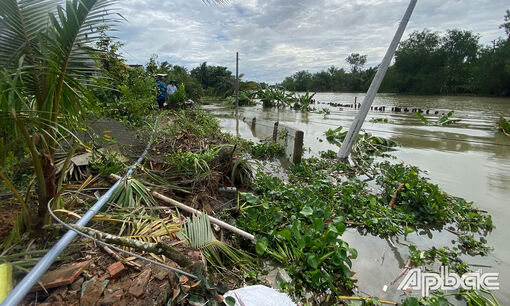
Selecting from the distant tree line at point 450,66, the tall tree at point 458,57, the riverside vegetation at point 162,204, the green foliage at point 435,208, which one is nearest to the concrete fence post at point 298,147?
the riverside vegetation at point 162,204

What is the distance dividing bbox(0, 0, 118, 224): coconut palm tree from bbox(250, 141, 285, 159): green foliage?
4.56m

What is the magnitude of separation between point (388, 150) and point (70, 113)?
24.2 feet

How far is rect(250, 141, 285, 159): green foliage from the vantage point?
241 inches

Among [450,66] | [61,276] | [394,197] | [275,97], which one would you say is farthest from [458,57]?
[61,276]

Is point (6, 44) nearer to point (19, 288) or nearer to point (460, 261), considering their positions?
point (19, 288)

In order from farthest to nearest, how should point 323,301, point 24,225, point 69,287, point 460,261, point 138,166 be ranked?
point 138,166, point 460,261, point 323,301, point 24,225, point 69,287

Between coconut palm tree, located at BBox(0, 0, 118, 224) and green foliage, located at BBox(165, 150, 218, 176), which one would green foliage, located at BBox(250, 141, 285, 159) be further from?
coconut palm tree, located at BBox(0, 0, 118, 224)

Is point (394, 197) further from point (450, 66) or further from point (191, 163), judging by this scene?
point (450, 66)

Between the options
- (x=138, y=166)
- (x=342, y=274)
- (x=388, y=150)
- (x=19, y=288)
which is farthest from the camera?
(x=388, y=150)

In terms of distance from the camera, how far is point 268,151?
245 inches

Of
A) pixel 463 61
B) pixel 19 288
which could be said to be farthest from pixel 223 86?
pixel 463 61

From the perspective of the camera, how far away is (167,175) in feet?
10.7

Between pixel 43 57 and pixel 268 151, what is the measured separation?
5006 mm

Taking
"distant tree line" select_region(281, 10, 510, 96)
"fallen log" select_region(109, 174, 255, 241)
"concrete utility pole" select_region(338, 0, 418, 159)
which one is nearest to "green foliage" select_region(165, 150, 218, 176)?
"fallen log" select_region(109, 174, 255, 241)
